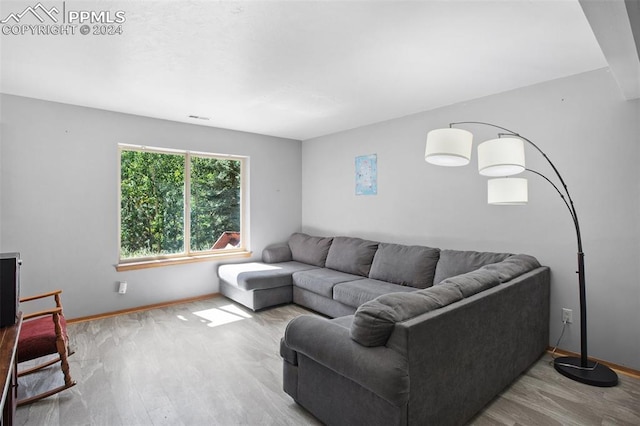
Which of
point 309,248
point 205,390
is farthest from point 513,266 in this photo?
point 309,248

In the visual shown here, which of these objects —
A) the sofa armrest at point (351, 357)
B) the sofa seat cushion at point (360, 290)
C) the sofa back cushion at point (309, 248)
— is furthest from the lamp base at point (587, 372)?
the sofa back cushion at point (309, 248)

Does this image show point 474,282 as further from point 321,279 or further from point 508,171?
point 321,279

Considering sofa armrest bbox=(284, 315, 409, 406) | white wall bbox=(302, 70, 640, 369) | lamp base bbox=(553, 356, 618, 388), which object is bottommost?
lamp base bbox=(553, 356, 618, 388)

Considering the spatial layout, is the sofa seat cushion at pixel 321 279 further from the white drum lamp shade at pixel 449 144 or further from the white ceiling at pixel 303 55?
the white drum lamp shade at pixel 449 144

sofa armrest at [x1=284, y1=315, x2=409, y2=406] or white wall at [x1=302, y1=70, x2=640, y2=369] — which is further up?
white wall at [x1=302, y1=70, x2=640, y2=369]

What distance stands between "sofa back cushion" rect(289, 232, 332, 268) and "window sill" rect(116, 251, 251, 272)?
0.74 metres

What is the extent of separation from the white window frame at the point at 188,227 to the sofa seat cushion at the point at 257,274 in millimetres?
335

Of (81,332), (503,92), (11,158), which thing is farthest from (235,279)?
(503,92)

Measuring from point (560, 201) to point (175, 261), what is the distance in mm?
4442

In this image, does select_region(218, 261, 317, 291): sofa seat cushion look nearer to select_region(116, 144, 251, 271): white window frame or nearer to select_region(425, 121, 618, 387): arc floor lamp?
select_region(116, 144, 251, 271): white window frame

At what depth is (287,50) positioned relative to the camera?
244 centimetres

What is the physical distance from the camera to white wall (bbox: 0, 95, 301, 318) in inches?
136

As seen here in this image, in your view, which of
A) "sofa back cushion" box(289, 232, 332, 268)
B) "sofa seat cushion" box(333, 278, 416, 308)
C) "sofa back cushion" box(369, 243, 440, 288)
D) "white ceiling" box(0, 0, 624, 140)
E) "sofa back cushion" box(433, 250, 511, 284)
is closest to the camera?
"white ceiling" box(0, 0, 624, 140)

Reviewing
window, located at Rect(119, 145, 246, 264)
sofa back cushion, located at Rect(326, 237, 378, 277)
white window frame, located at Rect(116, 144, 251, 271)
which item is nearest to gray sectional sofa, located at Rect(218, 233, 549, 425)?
sofa back cushion, located at Rect(326, 237, 378, 277)
